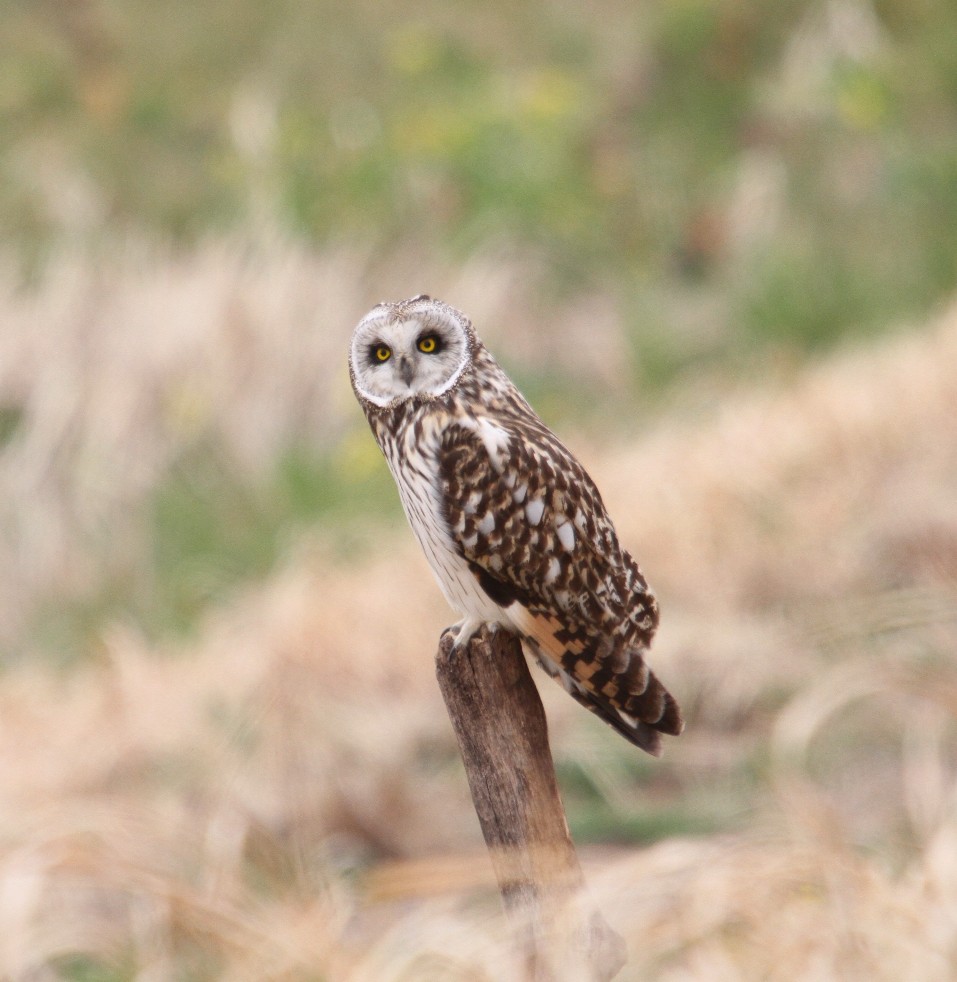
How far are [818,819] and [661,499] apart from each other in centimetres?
479

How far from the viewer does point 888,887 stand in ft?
8.88

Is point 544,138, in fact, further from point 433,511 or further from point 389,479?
point 433,511

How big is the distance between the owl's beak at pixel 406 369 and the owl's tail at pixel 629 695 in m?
0.55

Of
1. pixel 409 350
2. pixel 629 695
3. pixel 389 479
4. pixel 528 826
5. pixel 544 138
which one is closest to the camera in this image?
pixel 528 826

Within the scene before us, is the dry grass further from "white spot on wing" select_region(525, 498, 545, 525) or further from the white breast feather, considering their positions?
"white spot on wing" select_region(525, 498, 545, 525)

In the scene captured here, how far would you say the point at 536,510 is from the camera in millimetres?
2678

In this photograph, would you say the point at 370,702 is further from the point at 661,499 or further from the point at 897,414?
the point at 897,414

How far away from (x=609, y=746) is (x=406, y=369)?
3061 mm

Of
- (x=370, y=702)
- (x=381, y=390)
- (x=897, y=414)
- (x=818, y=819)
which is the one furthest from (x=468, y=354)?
(x=897, y=414)

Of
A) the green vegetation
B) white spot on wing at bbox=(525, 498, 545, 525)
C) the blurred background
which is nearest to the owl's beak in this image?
white spot on wing at bbox=(525, 498, 545, 525)

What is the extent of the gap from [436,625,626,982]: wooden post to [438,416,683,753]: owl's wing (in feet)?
1.27

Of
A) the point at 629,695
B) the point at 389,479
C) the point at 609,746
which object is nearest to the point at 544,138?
the point at 389,479

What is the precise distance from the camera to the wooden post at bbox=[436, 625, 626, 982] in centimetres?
211

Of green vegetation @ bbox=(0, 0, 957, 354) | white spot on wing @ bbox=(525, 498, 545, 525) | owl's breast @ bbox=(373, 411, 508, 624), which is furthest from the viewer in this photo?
green vegetation @ bbox=(0, 0, 957, 354)
